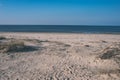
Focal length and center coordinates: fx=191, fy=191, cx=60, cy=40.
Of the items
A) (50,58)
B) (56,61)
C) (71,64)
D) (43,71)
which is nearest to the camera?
(43,71)

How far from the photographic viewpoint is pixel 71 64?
32.4 ft

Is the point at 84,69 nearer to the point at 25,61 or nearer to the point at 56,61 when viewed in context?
the point at 56,61

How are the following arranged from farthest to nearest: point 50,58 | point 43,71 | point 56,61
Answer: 1. point 50,58
2. point 56,61
3. point 43,71

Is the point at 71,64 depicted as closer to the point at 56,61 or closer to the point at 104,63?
the point at 56,61

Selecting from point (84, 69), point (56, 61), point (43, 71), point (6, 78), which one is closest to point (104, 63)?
point (84, 69)

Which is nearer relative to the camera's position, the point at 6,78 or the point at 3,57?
the point at 6,78

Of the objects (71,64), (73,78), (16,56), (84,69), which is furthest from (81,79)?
(16,56)

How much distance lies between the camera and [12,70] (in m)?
8.55

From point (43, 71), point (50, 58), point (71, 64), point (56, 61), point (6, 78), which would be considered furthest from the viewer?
point (50, 58)

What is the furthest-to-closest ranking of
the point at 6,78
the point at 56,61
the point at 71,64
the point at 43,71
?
the point at 56,61 → the point at 71,64 → the point at 43,71 → the point at 6,78

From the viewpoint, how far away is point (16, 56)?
1155 centimetres

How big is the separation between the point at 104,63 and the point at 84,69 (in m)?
1.53

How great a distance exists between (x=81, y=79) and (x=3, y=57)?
5.56 m

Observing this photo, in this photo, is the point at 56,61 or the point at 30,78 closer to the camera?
the point at 30,78
